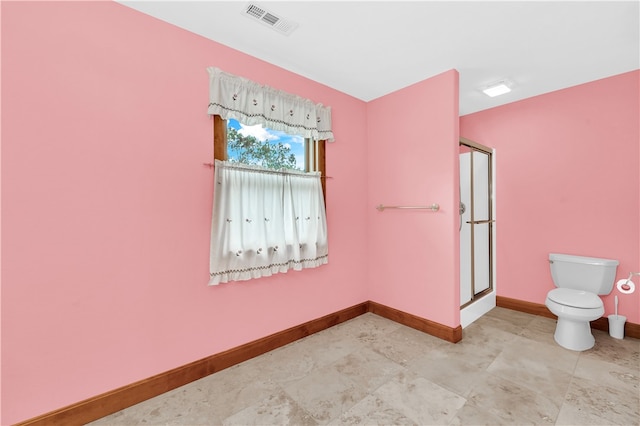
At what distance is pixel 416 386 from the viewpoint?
178cm

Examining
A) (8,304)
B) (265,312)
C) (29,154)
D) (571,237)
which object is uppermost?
(29,154)

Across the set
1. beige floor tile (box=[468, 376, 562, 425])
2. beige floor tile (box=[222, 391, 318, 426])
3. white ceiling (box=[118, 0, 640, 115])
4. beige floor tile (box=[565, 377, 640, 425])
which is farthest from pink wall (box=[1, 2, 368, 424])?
beige floor tile (box=[565, 377, 640, 425])

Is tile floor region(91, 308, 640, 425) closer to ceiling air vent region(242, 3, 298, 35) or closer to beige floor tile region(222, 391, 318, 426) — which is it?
beige floor tile region(222, 391, 318, 426)

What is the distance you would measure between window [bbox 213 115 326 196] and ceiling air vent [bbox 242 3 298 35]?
68 centimetres

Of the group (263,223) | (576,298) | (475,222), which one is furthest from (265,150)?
(576,298)

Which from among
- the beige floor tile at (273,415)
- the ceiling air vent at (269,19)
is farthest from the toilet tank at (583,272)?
the ceiling air vent at (269,19)

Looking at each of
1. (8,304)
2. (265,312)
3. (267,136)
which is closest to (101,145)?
(8,304)

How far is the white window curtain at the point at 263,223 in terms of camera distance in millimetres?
1926

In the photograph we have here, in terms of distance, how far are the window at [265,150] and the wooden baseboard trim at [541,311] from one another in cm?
250

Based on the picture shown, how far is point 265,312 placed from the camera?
2213mm

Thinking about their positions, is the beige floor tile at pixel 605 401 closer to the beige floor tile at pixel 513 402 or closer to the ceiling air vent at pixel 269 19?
the beige floor tile at pixel 513 402

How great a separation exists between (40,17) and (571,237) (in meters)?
4.32

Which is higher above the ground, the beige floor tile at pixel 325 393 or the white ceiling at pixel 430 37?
the white ceiling at pixel 430 37

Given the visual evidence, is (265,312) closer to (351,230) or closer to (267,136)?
(351,230)
